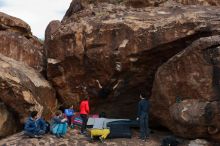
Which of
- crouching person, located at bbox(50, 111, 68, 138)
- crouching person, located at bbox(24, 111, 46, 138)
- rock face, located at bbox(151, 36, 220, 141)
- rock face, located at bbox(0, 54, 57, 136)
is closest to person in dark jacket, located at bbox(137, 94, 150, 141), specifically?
rock face, located at bbox(151, 36, 220, 141)

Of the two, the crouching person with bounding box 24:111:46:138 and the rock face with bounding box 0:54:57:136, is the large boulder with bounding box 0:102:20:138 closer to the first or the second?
the rock face with bounding box 0:54:57:136

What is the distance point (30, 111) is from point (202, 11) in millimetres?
9533

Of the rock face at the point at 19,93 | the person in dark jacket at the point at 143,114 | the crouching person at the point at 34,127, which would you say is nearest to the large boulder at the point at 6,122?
the rock face at the point at 19,93

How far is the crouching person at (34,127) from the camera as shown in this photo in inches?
673

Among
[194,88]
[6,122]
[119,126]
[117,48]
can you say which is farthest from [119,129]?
[6,122]

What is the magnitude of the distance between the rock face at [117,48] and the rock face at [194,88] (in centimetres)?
211

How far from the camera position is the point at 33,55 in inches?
925

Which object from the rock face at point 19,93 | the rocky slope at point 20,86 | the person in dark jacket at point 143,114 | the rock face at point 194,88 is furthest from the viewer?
the rocky slope at point 20,86

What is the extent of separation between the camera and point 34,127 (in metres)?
17.2

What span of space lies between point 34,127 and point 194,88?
689 cm

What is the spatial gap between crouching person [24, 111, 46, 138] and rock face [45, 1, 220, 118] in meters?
4.25

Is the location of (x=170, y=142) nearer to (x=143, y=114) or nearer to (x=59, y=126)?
(x=143, y=114)

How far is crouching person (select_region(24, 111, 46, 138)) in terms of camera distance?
17.1m

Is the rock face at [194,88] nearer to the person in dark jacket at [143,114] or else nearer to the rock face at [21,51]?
the person in dark jacket at [143,114]
